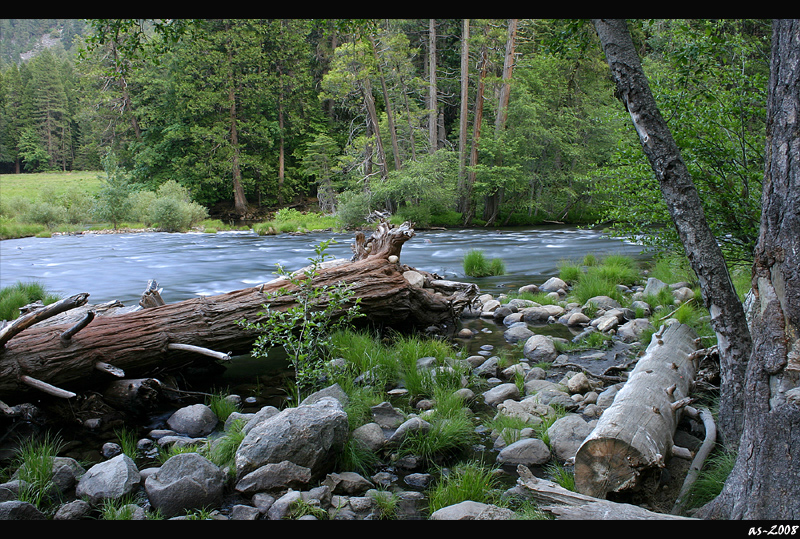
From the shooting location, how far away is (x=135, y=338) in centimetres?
500

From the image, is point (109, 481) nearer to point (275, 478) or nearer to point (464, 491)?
point (275, 478)

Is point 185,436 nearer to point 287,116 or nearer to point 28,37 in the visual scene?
point 287,116

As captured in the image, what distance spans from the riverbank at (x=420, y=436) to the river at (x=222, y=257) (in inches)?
178

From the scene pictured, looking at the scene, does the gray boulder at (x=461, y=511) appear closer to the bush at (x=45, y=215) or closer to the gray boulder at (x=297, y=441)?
the gray boulder at (x=297, y=441)

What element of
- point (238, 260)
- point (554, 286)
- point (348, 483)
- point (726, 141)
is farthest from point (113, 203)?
point (726, 141)

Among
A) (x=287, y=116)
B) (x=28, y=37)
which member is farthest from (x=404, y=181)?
(x=28, y=37)

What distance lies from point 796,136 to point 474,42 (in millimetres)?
24721

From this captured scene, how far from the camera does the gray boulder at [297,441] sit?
11.2ft

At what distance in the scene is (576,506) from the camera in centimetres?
264

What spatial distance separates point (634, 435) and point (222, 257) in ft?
50.3

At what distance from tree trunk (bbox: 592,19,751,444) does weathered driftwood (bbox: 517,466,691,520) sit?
1.10 metres

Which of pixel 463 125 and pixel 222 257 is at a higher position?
pixel 463 125

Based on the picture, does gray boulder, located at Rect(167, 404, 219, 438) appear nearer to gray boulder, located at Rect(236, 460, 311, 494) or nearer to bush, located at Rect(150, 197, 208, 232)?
gray boulder, located at Rect(236, 460, 311, 494)

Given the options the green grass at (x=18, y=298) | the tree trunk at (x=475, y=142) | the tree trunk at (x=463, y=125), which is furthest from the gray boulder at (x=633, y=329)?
the tree trunk at (x=463, y=125)
